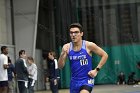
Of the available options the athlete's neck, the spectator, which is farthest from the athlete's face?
the spectator

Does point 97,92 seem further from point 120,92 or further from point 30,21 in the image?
point 30,21

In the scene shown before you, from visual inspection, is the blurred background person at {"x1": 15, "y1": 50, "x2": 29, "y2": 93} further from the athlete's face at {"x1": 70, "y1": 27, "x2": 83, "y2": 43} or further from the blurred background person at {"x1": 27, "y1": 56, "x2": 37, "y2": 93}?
the athlete's face at {"x1": 70, "y1": 27, "x2": 83, "y2": 43}

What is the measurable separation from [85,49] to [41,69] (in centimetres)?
1956

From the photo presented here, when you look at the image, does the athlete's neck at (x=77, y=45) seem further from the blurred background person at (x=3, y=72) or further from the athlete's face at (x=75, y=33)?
the blurred background person at (x=3, y=72)

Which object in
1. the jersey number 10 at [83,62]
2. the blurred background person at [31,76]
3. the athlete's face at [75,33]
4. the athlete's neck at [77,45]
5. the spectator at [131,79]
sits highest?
the athlete's face at [75,33]

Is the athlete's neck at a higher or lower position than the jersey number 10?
higher

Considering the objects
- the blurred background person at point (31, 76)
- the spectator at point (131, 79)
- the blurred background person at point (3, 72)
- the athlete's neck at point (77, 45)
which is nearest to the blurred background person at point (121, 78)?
the spectator at point (131, 79)

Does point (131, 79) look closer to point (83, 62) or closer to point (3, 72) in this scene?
point (3, 72)

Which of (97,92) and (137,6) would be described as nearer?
(97,92)

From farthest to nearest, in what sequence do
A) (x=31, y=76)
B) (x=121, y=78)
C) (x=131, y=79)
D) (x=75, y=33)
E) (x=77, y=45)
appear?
(x=121, y=78) < (x=131, y=79) < (x=31, y=76) < (x=77, y=45) < (x=75, y=33)

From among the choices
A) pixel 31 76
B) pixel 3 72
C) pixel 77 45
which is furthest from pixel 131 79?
pixel 77 45

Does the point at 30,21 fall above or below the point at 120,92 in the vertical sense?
above

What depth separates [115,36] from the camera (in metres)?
28.0

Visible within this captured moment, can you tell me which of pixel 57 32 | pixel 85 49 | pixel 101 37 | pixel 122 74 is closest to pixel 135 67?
pixel 122 74
